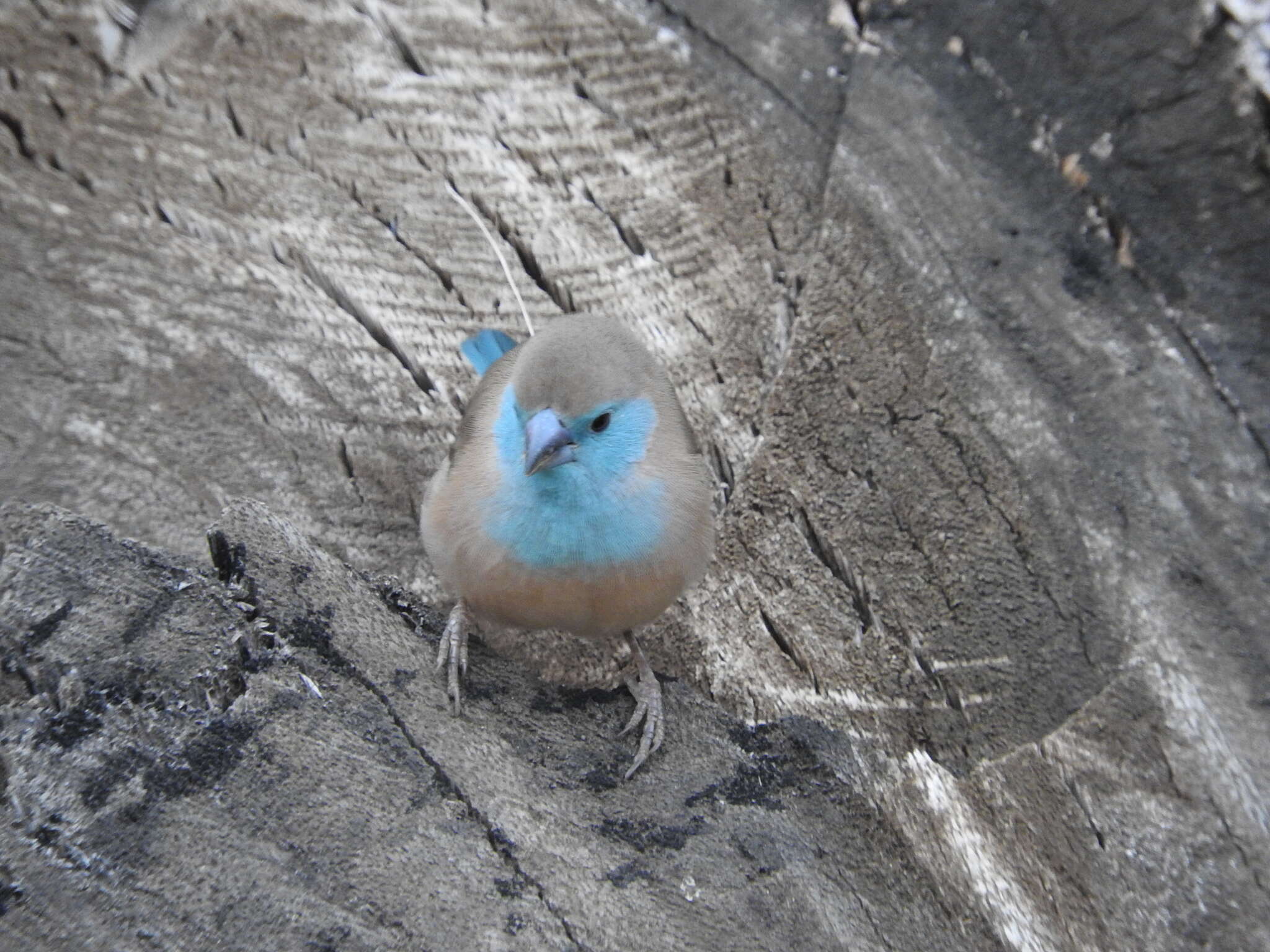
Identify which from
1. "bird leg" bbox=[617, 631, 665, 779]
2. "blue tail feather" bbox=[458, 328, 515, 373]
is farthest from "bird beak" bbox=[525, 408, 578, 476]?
"bird leg" bbox=[617, 631, 665, 779]

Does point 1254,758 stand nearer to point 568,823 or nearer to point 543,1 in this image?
point 568,823

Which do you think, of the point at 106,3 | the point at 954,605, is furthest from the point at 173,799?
the point at 106,3

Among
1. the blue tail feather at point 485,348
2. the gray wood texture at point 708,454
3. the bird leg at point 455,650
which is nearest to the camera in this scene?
the gray wood texture at point 708,454

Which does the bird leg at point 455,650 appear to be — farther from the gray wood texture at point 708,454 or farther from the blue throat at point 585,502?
the blue throat at point 585,502

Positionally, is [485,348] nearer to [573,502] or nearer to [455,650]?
[573,502]

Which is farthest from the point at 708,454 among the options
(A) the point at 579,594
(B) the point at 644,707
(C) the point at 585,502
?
(B) the point at 644,707

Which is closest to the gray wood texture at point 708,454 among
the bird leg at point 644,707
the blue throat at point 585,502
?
the bird leg at point 644,707
